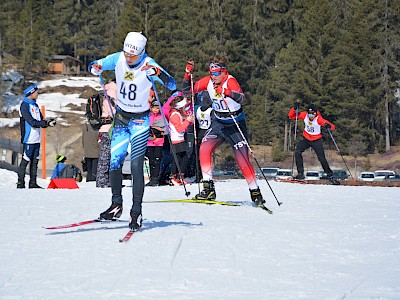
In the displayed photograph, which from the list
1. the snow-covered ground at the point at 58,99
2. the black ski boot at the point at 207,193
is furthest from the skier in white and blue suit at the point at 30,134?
the snow-covered ground at the point at 58,99

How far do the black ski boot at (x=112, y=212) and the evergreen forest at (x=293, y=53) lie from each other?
153 feet

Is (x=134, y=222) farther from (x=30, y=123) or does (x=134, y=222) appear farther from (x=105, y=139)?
(x=30, y=123)

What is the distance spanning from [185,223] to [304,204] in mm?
3362

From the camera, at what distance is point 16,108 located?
231 ft

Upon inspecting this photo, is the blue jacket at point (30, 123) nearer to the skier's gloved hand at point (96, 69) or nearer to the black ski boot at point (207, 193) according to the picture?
the black ski boot at point (207, 193)

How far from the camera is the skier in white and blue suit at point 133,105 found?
7.27 metres

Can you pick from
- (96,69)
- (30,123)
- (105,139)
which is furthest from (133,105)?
(30,123)

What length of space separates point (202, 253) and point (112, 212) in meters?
1.92

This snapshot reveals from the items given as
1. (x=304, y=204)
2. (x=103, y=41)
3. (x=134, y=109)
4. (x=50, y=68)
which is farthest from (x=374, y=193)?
(x=103, y=41)

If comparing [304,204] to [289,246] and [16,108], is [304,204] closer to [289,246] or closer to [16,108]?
[289,246]

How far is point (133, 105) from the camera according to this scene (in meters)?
7.44

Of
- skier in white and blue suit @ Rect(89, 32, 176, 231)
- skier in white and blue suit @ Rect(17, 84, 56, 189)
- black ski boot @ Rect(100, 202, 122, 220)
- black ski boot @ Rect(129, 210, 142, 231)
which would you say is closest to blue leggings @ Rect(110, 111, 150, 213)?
skier in white and blue suit @ Rect(89, 32, 176, 231)

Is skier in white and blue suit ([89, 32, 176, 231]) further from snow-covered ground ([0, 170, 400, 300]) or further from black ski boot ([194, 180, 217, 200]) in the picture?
black ski boot ([194, 180, 217, 200])

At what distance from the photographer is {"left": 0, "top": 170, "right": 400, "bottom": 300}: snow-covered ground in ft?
15.5
